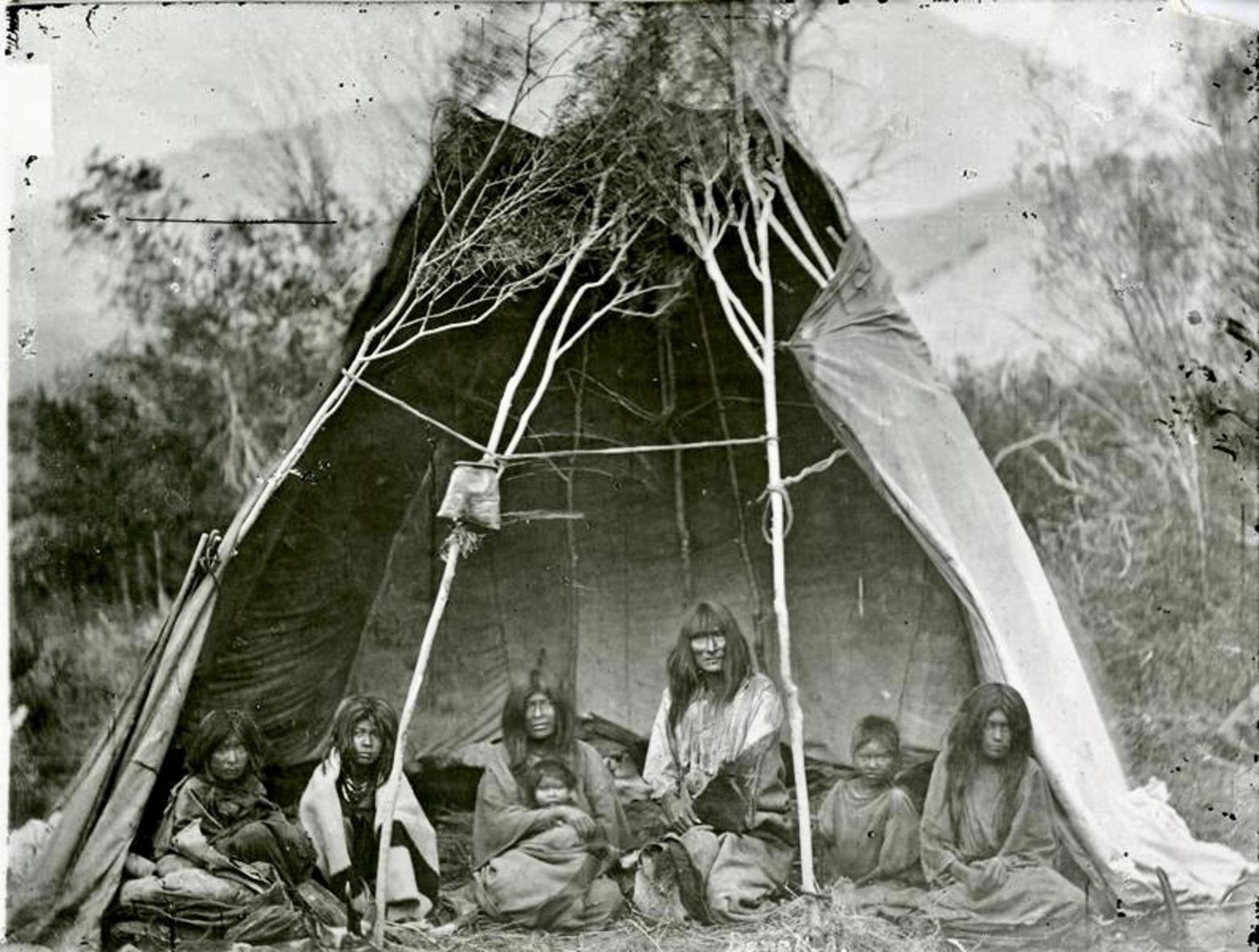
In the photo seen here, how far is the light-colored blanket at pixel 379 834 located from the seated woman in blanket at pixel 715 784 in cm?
79

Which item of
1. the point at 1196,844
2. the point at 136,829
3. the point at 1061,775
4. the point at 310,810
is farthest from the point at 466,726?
the point at 1196,844

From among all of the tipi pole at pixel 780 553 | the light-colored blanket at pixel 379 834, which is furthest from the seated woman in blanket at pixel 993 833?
the light-colored blanket at pixel 379 834

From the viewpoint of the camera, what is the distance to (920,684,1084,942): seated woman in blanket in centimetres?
584

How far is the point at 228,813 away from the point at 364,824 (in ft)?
1.60

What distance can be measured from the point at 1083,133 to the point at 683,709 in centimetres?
264

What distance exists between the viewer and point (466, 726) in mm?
5949

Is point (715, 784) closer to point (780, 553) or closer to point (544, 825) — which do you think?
point (544, 825)

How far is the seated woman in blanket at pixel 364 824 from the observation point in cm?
581

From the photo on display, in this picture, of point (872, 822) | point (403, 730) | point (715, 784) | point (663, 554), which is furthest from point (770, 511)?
point (403, 730)

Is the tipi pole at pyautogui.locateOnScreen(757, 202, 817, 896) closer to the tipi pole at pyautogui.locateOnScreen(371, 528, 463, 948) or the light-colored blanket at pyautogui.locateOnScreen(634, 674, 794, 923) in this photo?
the light-colored blanket at pyautogui.locateOnScreen(634, 674, 794, 923)

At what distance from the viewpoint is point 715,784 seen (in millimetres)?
5918

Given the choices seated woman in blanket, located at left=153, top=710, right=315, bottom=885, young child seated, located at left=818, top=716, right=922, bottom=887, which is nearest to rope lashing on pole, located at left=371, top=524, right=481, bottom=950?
seated woman in blanket, located at left=153, top=710, right=315, bottom=885

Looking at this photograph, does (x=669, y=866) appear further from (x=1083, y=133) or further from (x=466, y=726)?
(x=1083, y=133)

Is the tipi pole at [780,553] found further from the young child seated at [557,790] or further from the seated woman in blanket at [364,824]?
the seated woman in blanket at [364,824]
